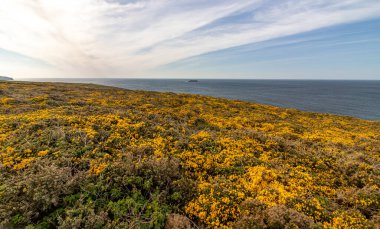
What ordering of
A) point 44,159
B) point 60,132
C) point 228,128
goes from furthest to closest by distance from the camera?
point 228,128, point 60,132, point 44,159

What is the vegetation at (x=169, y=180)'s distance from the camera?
18.9 feet

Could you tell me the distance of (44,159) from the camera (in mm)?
7859

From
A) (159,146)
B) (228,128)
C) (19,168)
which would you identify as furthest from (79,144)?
(228,128)

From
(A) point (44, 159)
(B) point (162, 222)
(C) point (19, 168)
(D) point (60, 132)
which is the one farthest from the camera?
(D) point (60, 132)

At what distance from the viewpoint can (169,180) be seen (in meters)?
7.66

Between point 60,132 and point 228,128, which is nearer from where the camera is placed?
point 60,132

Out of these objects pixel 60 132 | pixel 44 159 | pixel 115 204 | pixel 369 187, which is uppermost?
pixel 60 132

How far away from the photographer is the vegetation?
575 cm

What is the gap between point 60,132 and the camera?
1026 cm

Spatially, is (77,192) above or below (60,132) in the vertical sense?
below

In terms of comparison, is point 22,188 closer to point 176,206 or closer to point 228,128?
point 176,206

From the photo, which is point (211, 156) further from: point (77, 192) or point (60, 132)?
point (60, 132)

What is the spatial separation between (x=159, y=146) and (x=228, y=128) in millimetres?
8110

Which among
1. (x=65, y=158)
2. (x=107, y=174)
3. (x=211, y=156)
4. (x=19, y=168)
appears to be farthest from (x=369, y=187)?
(x=19, y=168)
